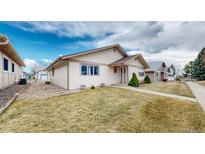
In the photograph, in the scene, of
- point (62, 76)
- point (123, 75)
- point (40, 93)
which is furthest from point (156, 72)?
point (40, 93)

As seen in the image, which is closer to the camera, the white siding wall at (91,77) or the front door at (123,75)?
the white siding wall at (91,77)

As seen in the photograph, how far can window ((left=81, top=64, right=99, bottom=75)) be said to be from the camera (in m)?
11.1

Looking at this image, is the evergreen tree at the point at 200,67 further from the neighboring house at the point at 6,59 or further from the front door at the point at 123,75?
the neighboring house at the point at 6,59

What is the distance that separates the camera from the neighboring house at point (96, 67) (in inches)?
411

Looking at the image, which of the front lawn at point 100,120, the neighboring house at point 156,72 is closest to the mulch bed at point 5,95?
the front lawn at point 100,120

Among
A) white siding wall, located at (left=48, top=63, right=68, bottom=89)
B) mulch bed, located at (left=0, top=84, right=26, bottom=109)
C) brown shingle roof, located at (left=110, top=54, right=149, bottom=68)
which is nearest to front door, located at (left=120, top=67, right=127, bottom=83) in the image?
brown shingle roof, located at (left=110, top=54, right=149, bottom=68)

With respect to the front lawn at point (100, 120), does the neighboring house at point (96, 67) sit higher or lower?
higher

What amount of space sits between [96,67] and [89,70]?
886 millimetres

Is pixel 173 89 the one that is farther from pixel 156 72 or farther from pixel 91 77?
pixel 156 72

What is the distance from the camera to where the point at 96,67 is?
12148 millimetres

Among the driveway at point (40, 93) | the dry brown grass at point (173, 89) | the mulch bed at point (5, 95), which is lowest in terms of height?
the dry brown grass at point (173, 89)

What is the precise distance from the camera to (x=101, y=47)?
12117mm
